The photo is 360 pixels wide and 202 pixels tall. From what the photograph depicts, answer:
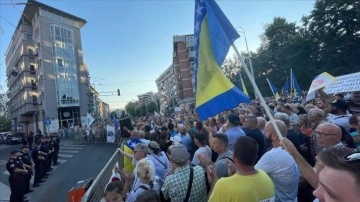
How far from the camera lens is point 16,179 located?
9.50 meters

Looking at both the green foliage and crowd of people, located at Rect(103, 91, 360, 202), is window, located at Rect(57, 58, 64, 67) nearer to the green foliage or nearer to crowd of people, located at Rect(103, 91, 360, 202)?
the green foliage

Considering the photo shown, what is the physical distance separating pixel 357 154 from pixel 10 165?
10.5m

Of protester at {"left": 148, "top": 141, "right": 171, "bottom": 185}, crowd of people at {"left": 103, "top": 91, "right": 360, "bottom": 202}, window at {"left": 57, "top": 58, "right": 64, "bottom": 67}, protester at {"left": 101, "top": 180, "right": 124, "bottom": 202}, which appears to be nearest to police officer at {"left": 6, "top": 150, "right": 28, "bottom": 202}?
crowd of people at {"left": 103, "top": 91, "right": 360, "bottom": 202}

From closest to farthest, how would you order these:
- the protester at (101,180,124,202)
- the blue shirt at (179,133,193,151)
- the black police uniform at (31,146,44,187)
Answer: the protester at (101,180,124,202)
the blue shirt at (179,133,193,151)
the black police uniform at (31,146,44,187)

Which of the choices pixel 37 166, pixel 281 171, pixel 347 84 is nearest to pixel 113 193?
pixel 281 171

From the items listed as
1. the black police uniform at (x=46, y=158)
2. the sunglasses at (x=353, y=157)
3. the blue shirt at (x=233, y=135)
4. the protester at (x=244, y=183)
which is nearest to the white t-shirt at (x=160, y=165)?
the blue shirt at (x=233, y=135)

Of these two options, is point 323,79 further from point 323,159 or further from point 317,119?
point 323,159

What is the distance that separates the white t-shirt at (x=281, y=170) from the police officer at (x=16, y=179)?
28.7 ft

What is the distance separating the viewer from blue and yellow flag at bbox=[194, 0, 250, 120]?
3.92 meters

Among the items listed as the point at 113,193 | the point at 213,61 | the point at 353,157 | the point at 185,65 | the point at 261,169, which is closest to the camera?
the point at 353,157

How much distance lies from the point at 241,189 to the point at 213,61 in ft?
6.30

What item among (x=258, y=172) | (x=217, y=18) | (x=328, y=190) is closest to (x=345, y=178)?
(x=328, y=190)

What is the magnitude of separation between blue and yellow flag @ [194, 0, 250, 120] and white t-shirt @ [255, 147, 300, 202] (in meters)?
0.88

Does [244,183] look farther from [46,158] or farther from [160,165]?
[46,158]
